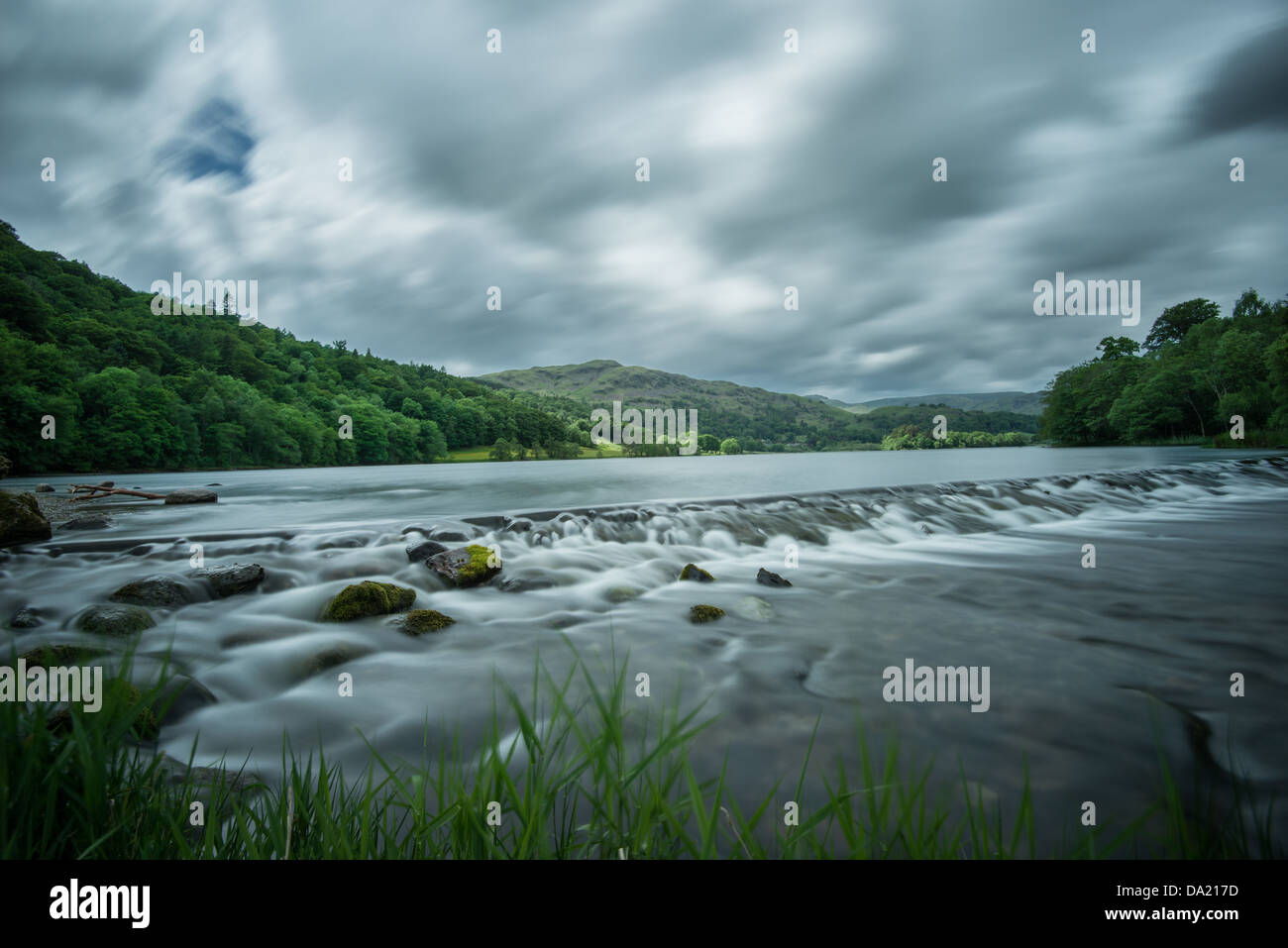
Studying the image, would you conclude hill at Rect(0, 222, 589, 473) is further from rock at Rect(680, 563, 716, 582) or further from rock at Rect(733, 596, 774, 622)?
rock at Rect(733, 596, 774, 622)

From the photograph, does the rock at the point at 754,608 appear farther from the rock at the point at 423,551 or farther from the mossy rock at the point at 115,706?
the mossy rock at the point at 115,706

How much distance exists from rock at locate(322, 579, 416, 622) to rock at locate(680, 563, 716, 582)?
474cm

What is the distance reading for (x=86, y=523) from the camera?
14062mm

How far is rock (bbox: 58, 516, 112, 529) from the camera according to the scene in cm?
1371

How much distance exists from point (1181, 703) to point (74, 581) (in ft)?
48.5

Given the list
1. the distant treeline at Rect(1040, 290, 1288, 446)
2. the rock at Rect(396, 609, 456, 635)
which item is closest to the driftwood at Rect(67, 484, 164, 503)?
the rock at Rect(396, 609, 456, 635)

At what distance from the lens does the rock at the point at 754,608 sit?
296 inches

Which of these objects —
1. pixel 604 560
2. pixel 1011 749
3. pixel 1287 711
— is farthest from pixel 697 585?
pixel 1287 711

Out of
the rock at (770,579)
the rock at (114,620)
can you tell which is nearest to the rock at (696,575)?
the rock at (770,579)

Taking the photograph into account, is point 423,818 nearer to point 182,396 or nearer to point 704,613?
→ point 704,613

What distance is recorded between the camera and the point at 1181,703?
477 cm

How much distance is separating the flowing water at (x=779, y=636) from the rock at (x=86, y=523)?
845mm

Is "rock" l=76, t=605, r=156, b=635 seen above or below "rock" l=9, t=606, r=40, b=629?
above

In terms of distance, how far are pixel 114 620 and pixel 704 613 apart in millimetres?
7216
